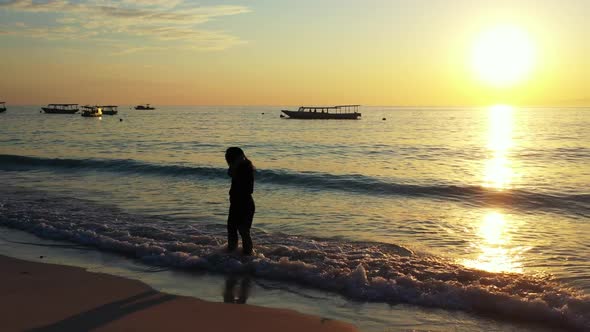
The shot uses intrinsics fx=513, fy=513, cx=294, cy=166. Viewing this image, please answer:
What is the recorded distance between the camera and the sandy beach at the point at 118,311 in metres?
5.73

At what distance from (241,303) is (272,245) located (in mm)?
3163

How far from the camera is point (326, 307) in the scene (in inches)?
261

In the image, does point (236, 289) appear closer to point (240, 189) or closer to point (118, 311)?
point (118, 311)

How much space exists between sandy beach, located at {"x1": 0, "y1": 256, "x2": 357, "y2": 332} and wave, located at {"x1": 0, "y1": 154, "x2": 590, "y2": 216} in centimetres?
1209

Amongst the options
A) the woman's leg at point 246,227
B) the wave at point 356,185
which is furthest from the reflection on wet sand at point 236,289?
the wave at point 356,185

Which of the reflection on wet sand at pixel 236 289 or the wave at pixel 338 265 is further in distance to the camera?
the reflection on wet sand at pixel 236 289

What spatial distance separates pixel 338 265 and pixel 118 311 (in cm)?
360

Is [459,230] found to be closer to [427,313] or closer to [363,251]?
[363,251]

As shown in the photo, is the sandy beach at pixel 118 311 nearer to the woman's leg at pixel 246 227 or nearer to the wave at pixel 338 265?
the wave at pixel 338 265

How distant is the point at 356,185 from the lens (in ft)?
65.7

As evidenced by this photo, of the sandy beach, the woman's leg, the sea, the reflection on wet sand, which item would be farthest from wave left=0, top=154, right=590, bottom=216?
the sandy beach

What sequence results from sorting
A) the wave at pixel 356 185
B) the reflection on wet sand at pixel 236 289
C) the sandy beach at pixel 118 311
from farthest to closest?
the wave at pixel 356 185
the reflection on wet sand at pixel 236 289
the sandy beach at pixel 118 311

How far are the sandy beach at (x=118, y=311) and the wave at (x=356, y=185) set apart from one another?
39.7ft

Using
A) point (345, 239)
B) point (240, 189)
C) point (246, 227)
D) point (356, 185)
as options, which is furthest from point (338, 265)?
point (356, 185)
